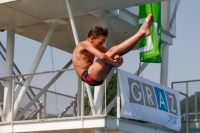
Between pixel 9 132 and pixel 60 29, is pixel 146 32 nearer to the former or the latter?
pixel 9 132

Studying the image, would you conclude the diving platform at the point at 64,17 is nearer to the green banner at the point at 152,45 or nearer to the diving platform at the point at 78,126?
the green banner at the point at 152,45

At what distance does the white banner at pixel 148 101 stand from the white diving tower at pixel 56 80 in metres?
0.35

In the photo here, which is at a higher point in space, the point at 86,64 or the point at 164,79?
the point at 164,79

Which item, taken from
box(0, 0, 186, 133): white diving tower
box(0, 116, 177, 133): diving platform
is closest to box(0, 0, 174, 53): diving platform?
box(0, 0, 186, 133): white diving tower

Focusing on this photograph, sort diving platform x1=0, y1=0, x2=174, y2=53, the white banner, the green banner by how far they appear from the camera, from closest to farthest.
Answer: the white banner, diving platform x1=0, y1=0, x2=174, y2=53, the green banner

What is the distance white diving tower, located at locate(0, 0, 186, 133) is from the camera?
20.2 metres

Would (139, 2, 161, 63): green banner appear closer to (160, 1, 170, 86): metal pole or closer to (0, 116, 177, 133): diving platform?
(160, 1, 170, 86): metal pole

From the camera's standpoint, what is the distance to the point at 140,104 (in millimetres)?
21422

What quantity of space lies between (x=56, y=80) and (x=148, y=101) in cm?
336

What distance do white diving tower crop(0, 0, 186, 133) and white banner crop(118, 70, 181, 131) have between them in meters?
0.35

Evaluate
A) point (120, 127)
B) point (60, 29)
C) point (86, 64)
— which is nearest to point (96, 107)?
point (120, 127)

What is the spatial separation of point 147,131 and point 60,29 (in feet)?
18.2

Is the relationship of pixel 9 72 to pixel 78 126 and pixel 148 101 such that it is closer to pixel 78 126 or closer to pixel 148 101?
pixel 78 126

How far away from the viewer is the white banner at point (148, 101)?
20609 mm
